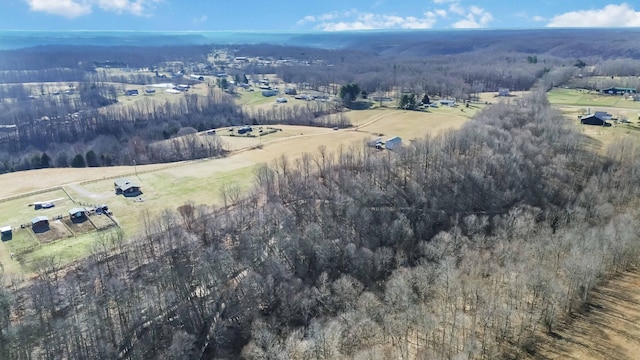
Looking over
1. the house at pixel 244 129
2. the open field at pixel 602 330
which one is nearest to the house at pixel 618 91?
the house at pixel 244 129

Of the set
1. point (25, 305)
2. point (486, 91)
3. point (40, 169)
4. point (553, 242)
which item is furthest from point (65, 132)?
point (486, 91)

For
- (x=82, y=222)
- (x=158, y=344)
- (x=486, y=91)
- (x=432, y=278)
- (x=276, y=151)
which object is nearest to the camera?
(x=158, y=344)

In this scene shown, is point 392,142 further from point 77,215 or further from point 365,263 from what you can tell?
point 77,215

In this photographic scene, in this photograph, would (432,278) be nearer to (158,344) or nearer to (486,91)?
(158,344)

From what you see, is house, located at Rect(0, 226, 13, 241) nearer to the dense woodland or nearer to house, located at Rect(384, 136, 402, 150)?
the dense woodland

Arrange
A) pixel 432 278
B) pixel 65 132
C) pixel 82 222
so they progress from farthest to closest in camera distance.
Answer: pixel 65 132 → pixel 82 222 → pixel 432 278
